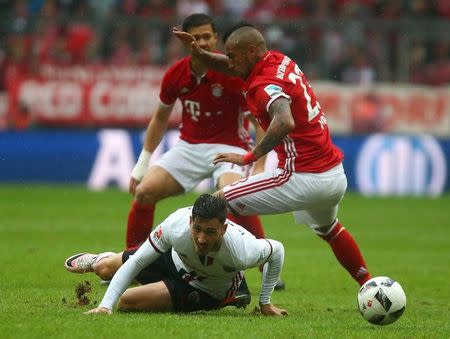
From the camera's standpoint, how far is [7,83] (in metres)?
21.9

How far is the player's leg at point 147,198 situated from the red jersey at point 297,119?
5.92ft


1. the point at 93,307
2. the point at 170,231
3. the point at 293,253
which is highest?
the point at 170,231

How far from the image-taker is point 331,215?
30.8ft

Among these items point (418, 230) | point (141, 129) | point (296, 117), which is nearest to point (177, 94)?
point (296, 117)

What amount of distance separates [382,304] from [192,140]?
3.45 metres

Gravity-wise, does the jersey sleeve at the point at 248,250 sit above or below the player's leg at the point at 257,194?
below

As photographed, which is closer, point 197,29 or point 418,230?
point 197,29

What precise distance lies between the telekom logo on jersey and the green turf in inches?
32.8

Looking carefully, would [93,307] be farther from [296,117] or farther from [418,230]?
[418,230]

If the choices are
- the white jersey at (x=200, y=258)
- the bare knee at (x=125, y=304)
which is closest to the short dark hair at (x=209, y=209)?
the white jersey at (x=200, y=258)

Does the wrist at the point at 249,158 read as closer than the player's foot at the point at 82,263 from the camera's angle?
Yes

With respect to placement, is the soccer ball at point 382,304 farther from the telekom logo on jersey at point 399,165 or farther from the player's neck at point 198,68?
the telekom logo on jersey at point 399,165

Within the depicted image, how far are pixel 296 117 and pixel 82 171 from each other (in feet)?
44.6

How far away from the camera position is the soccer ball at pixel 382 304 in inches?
314
